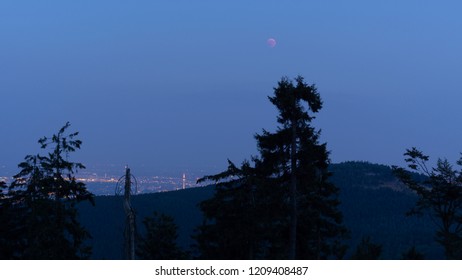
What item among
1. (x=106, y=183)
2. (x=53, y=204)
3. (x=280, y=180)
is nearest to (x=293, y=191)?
(x=280, y=180)

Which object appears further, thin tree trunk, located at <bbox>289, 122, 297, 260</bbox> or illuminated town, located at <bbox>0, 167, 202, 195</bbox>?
thin tree trunk, located at <bbox>289, 122, 297, 260</bbox>

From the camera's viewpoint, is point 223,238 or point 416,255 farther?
point 416,255

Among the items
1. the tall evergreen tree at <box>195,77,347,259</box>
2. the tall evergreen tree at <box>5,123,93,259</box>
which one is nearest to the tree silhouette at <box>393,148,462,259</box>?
the tall evergreen tree at <box>195,77,347,259</box>

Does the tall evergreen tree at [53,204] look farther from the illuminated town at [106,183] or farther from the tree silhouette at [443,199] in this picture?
the tree silhouette at [443,199]

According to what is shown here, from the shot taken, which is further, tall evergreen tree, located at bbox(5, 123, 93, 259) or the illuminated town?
tall evergreen tree, located at bbox(5, 123, 93, 259)

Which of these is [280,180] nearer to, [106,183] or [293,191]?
[293,191]

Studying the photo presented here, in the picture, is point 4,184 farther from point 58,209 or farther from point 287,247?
point 287,247

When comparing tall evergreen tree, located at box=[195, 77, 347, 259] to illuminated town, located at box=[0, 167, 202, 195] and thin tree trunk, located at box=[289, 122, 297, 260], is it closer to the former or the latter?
thin tree trunk, located at box=[289, 122, 297, 260]

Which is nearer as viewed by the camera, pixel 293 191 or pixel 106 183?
pixel 293 191

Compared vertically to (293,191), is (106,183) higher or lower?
higher
